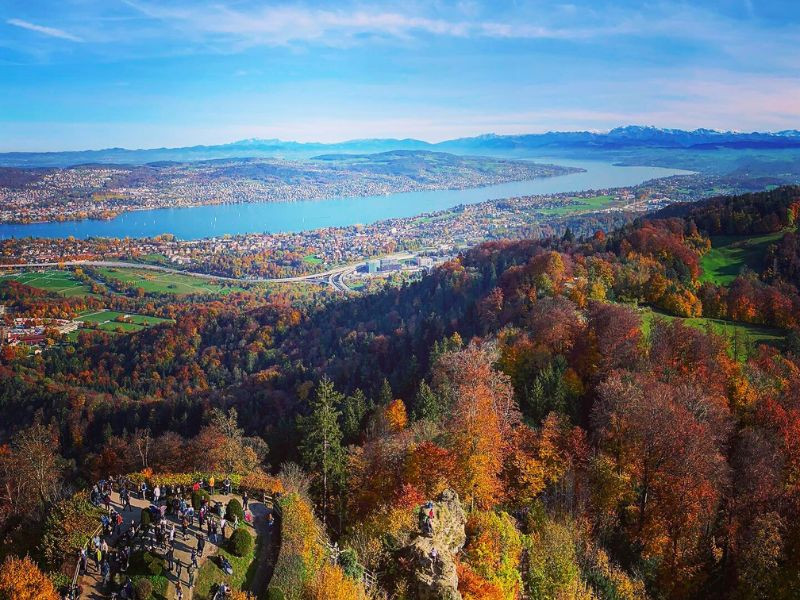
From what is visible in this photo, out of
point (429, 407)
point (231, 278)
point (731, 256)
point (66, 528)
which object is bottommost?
point (231, 278)

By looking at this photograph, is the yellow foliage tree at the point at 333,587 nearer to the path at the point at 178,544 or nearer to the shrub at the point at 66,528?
the path at the point at 178,544

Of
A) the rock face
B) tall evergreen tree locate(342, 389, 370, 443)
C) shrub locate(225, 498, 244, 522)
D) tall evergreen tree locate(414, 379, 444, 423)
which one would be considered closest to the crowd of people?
shrub locate(225, 498, 244, 522)

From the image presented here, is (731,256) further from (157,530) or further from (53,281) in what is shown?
(53,281)

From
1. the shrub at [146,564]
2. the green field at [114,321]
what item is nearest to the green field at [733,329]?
the shrub at [146,564]

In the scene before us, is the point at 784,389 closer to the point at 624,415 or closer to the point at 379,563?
the point at 624,415

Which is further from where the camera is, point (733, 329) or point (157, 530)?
point (733, 329)

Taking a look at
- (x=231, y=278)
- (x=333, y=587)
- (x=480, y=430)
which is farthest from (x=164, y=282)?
(x=333, y=587)

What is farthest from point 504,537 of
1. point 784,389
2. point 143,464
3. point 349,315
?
point 349,315
